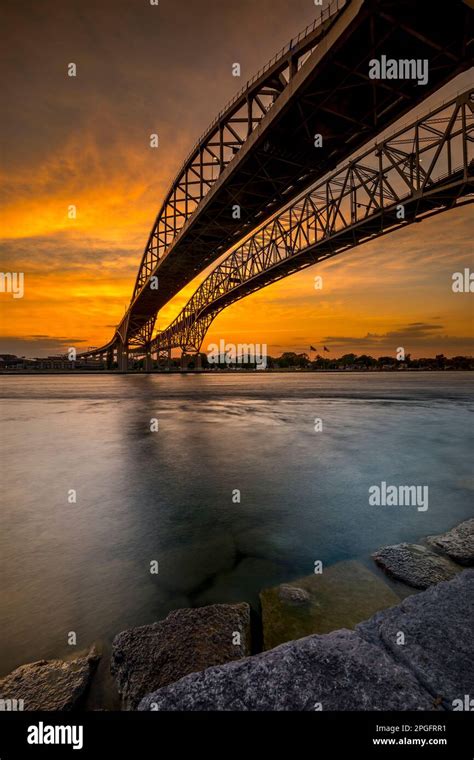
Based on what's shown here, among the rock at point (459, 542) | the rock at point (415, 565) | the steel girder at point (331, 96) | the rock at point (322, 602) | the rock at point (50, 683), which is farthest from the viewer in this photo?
the steel girder at point (331, 96)

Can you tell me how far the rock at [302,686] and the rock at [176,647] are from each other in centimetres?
37

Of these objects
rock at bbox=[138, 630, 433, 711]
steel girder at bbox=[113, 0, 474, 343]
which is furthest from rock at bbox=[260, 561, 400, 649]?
steel girder at bbox=[113, 0, 474, 343]

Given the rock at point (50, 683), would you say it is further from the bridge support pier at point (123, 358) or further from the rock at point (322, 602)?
the bridge support pier at point (123, 358)

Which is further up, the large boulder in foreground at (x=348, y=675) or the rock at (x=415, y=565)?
the large boulder in foreground at (x=348, y=675)

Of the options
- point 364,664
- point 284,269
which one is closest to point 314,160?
point 284,269

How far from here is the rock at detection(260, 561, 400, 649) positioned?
2.12m

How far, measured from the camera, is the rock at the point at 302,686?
4.37ft

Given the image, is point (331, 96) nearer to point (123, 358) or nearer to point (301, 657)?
point (301, 657)

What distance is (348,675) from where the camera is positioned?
1440 mm

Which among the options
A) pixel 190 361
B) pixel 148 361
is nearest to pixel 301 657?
pixel 148 361

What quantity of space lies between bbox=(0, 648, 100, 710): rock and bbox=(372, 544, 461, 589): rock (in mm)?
2273

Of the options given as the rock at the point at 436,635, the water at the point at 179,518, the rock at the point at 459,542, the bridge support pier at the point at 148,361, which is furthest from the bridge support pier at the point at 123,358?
the rock at the point at 436,635
